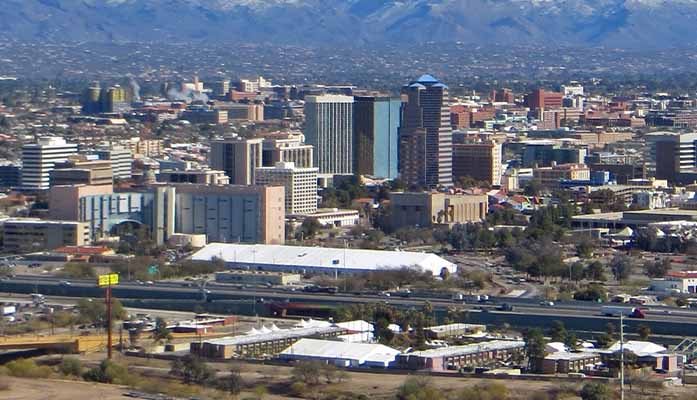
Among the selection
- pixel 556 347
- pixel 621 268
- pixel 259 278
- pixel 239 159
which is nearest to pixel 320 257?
pixel 259 278

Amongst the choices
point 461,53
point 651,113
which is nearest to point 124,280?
point 651,113

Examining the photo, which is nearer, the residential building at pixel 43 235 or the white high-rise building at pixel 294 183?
the residential building at pixel 43 235

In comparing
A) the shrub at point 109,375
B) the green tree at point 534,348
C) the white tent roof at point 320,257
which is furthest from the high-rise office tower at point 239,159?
the shrub at point 109,375

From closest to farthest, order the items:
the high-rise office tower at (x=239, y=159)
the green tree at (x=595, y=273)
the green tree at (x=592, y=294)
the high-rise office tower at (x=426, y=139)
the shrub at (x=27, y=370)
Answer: the shrub at (x=27, y=370), the green tree at (x=592, y=294), the green tree at (x=595, y=273), the high-rise office tower at (x=239, y=159), the high-rise office tower at (x=426, y=139)

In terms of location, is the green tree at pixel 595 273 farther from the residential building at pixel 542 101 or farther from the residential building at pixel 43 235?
the residential building at pixel 542 101

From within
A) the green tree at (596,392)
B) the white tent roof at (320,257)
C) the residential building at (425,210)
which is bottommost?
the green tree at (596,392)

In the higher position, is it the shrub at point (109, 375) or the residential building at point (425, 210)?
the residential building at point (425, 210)

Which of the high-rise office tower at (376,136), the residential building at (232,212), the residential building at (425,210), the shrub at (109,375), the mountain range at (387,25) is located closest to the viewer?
the shrub at (109,375)
